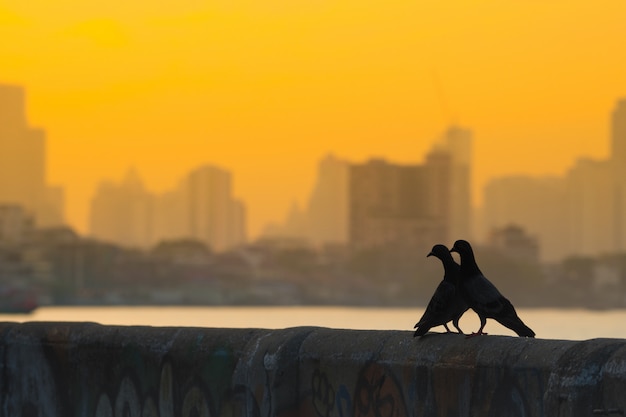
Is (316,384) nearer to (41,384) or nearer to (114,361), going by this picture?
(114,361)

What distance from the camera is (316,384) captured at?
10562 mm

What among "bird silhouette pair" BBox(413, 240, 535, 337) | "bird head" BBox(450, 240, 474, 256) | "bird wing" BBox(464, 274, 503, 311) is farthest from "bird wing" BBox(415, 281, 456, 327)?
"bird head" BBox(450, 240, 474, 256)

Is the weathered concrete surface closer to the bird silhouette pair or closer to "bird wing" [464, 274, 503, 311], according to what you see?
the bird silhouette pair

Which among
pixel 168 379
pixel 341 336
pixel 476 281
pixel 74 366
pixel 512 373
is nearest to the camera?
pixel 512 373

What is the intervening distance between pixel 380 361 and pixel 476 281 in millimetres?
803

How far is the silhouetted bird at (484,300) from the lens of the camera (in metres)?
9.48

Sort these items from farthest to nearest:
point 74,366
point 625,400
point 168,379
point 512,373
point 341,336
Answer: point 74,366 → point 168,379 → point 341,336 → point 512,373 → point 625,400

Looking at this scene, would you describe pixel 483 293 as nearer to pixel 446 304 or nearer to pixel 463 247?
pixel 446 304

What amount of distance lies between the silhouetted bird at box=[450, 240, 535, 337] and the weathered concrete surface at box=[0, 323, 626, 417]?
27 centimetres

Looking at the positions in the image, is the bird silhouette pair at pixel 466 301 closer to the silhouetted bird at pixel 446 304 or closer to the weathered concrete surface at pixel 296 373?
the silhouetted bird at pixel 446 304

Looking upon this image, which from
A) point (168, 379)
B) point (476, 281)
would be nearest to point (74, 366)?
point (168, 379)

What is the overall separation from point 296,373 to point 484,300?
1711mm

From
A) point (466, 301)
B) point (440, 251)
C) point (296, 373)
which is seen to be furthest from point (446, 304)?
point (296, 373)

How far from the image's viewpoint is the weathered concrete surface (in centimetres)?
830
